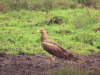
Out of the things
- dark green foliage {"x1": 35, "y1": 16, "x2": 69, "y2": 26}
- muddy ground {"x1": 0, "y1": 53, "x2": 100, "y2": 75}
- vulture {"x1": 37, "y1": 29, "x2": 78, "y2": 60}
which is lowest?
muddy ground {"x1": 0, "y1": 53, "x2": 100, "y2": 75}

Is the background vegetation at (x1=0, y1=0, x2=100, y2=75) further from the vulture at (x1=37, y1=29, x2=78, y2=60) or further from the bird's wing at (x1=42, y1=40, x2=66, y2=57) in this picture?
the bird's wing at (x1=42, y1=40, x2=66, y2=57)

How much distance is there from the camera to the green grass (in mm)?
7750

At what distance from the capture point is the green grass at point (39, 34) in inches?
305

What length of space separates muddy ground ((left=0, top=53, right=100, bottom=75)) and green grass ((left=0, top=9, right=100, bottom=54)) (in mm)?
558

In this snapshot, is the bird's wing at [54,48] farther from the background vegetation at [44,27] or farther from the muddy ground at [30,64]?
the background vegetation at [44,27]

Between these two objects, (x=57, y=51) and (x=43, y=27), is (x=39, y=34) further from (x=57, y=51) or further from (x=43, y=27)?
(x=57, y=51)

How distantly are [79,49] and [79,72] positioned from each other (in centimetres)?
338

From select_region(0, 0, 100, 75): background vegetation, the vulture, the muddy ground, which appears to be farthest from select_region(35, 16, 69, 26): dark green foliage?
the vulture

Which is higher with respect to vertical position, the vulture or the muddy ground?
the vulture

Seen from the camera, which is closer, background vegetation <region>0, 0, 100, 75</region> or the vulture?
the vulture

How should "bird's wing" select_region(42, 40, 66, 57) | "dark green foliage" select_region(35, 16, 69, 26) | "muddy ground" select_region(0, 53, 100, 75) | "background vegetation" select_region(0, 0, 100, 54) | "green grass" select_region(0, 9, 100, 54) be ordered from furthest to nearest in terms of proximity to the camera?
"dark green foliage" select_region(35, 16, 69, 26)
"background vegetation" select_region(0, 0, 100, 54)
"green grass" select_region(0, 9, 100, 54)
"bird's wing" select_region(42, 40, 66, 57)
"muddy ground" select_region(0, 53, 100, 75)

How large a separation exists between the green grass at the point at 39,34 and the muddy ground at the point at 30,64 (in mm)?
558

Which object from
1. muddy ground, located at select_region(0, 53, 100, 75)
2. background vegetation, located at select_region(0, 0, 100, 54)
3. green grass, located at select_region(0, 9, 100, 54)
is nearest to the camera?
muddy ground, located at select_region(0, 53, 100, 75)

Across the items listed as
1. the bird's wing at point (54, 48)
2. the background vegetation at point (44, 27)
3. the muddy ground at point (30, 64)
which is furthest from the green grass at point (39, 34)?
the bird's wing at point (54, 48)
